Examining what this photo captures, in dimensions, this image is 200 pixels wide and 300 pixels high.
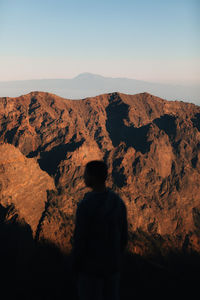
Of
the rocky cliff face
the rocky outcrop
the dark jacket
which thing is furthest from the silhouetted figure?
the rocky outcrop

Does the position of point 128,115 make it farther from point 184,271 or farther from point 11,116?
point 184,271

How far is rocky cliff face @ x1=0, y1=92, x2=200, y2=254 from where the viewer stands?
5047 cm

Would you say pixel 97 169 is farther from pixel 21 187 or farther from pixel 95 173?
pixel 21 187

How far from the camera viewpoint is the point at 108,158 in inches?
3482

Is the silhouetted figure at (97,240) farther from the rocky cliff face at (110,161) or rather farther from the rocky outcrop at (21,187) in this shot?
the rocky outcrop at (21,187)

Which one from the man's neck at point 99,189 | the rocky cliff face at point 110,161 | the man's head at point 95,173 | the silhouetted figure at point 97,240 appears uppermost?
the man's head at point 95,173

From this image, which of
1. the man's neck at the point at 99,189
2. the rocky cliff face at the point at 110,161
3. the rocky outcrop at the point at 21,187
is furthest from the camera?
the rocky cliff face at the point at 110,161

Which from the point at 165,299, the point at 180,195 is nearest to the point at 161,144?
the point at 180,195

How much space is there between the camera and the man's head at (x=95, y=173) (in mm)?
4215

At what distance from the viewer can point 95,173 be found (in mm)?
4223

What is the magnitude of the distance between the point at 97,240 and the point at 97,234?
0.31 feet

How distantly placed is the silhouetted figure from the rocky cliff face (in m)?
38.5

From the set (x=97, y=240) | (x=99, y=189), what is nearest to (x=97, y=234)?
(x=97, y=240)

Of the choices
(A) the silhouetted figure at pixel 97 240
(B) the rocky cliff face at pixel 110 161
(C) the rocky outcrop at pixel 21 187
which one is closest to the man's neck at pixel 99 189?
(A) the silhouetted figure at pixel 97 240
